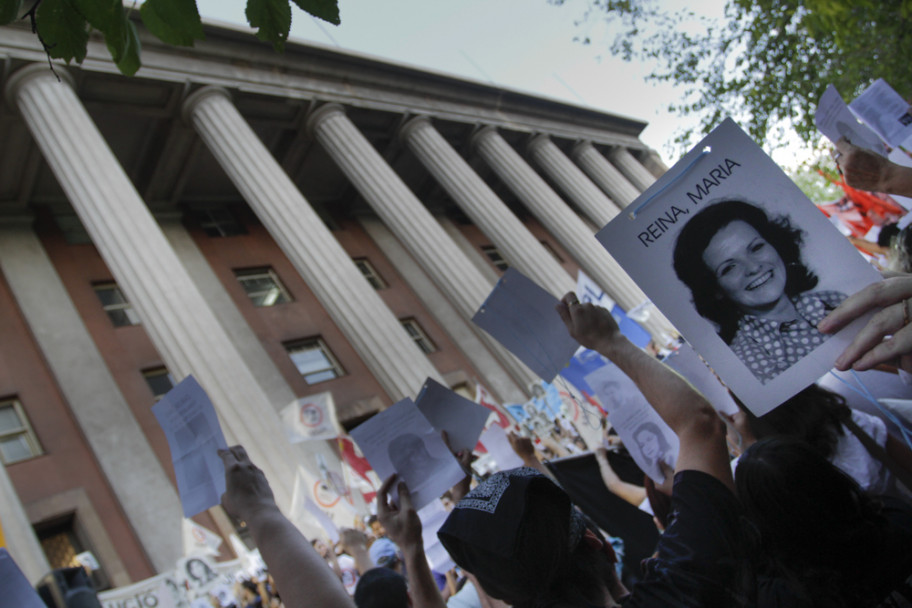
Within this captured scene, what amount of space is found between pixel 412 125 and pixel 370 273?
5.50 meters

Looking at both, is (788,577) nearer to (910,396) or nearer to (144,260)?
(910,396)

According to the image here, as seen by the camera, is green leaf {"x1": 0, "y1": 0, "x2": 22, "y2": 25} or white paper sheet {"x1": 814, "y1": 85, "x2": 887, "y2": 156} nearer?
green leaf {"x1": 0, "y1": 0, "x2": 22, "y2": 25}

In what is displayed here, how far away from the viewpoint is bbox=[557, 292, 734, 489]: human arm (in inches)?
65.1

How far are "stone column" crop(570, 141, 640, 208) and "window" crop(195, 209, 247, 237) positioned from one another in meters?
15.4

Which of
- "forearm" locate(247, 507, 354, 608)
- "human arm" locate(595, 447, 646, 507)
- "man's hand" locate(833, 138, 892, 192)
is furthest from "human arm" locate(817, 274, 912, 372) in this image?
"human arm" locate(595, 447, 646, 507)

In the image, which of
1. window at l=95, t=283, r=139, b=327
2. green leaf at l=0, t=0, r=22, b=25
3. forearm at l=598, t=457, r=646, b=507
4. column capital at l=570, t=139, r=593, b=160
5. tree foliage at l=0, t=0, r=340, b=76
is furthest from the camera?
column capital at l=570, t=139, r=593, b=160

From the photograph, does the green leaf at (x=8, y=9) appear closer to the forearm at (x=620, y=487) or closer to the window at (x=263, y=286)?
the forearm at (x=620, y=487)

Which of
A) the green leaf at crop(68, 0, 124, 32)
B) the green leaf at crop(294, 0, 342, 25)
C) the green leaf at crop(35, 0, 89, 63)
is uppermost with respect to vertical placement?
the green leaf at crop(35, 0, 89, 63)

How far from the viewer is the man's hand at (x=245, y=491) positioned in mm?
1985

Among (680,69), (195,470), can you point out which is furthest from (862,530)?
(680,69)

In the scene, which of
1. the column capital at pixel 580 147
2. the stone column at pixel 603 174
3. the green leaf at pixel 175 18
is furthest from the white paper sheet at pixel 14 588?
the column capital at pixel 580 147

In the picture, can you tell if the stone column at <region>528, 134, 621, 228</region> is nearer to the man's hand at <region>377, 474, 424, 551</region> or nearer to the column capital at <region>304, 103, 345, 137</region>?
the column capital at <region>304, 103, 345, 137</region>

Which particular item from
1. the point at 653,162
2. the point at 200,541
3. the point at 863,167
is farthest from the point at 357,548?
the point at 653,162

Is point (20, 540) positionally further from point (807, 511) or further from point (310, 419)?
point (807, 511)
